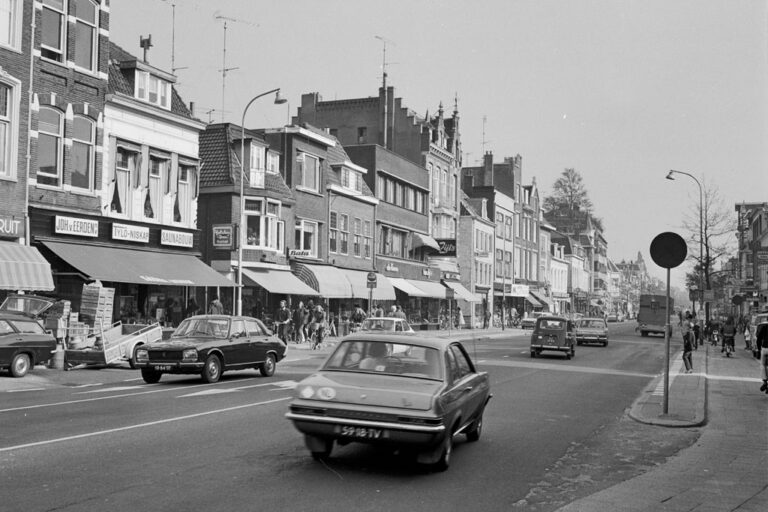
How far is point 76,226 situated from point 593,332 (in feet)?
90.3

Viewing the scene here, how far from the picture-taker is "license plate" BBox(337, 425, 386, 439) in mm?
7812

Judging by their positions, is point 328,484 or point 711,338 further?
point 711,338

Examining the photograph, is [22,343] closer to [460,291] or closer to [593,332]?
[593,332]

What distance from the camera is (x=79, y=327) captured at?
73.7 ft

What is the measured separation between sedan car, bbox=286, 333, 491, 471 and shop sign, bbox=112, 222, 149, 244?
21.1 metres

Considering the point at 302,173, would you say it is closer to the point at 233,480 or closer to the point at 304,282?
the point at 304,282

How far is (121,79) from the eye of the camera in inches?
1186

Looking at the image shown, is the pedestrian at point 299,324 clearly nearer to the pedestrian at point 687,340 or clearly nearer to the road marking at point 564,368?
the road marking at point 564,368

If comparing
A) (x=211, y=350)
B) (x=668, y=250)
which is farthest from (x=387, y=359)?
(x=211, y=350)

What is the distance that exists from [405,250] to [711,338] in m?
20.6

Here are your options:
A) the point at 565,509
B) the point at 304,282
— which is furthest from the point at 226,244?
the point at 565,509

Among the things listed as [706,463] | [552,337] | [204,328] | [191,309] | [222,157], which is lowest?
[706,463]

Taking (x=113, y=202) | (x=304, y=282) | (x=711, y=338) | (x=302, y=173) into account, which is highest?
(x=302, y=173)

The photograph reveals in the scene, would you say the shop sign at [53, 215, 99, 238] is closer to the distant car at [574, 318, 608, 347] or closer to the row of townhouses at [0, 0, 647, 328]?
the row of townhouses at [0, 0, 647, 328]
